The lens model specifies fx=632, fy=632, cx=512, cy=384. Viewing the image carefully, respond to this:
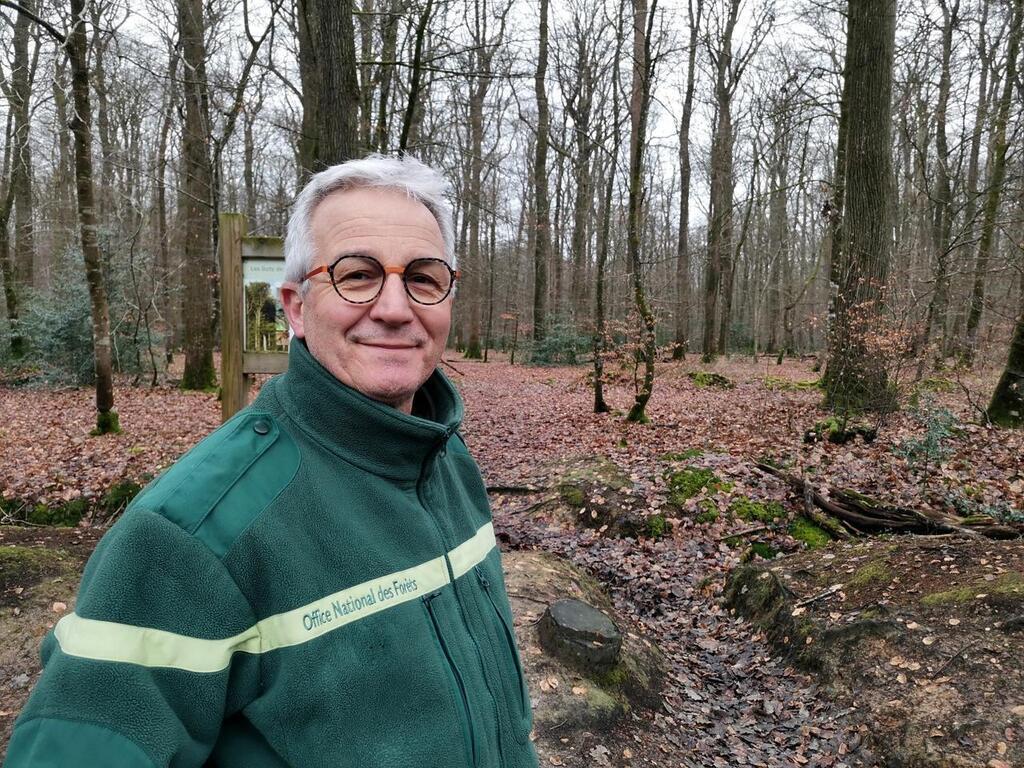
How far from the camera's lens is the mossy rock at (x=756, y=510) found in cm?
637

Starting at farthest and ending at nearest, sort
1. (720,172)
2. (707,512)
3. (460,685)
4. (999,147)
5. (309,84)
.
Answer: (720,172) → (999,147) → (309,84) → (707,512) → (460,685)

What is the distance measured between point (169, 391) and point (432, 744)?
14.4 m

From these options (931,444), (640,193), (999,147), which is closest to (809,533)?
(931,444)

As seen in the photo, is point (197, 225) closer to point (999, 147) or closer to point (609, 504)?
point (609, 504)

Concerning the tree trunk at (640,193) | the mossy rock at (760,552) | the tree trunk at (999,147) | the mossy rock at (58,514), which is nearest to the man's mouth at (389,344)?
the mossy rock at (760,552)

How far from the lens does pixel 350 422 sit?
4.38 feet

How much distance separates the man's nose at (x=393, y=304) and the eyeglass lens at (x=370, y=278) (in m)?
0.01

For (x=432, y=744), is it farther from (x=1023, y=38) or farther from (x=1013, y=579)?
(x=1023, y=38)

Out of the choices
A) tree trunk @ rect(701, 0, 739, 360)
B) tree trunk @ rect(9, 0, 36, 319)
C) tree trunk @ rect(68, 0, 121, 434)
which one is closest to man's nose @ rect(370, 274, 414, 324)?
tree trunk @ rect(68, 0, 121, 434)

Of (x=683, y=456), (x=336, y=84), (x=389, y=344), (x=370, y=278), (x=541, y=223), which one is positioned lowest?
(x=683, y=456)

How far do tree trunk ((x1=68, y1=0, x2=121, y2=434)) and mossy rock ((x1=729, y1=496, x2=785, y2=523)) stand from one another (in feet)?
27.6

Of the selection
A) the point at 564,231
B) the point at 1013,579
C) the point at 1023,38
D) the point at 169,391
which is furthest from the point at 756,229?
the point at 1013,579

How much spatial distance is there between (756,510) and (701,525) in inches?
23.1

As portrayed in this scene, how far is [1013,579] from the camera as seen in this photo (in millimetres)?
4234
